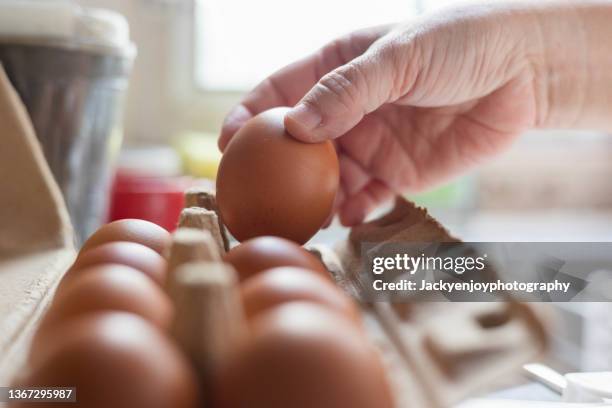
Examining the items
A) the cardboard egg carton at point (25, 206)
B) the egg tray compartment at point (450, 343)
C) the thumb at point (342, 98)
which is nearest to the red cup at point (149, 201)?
the cardboard egg carton at point (25, 206)

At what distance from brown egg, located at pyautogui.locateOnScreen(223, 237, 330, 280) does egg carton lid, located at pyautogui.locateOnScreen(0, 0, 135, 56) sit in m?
0.77

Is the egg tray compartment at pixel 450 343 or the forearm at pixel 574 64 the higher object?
the forearm at pixel 574 64

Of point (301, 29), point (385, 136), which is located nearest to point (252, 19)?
point (301, 29)

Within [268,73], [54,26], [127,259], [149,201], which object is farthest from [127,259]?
[268,73]

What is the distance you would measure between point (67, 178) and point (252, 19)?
1261 mm

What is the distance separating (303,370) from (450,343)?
12 centimetres

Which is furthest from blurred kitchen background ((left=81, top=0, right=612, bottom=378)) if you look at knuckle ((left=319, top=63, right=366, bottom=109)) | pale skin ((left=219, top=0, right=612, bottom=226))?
knuckle ((left=319, top=63, right=366, bottom=109))

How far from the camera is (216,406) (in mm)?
316

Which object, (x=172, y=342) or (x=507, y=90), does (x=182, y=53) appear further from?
(x=172, y=342)

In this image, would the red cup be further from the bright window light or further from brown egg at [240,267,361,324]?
brown egg at [240,267,361,324]

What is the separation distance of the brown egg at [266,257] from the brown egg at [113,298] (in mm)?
54

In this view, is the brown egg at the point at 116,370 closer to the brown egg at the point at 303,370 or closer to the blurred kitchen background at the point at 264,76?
the brown egg at the point at 303,370

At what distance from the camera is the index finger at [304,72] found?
2.83ft

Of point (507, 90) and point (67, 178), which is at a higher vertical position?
point (507, 90)
